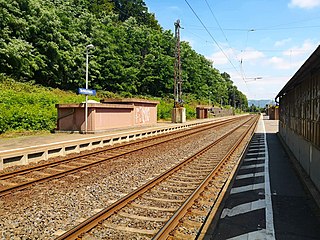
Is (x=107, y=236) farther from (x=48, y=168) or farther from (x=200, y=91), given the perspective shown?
(x=200, y=91)

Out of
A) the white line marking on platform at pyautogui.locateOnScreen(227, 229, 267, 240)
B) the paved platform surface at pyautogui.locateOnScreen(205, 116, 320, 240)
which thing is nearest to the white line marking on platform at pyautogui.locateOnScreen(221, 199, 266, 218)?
the paved platform surface at pyautogui.locateOnScreen(205, 116, 320, 240)

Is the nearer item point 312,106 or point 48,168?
point 312,106

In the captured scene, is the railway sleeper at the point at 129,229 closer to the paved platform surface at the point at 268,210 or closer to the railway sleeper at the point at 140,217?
the railway sleeper at the point at 140,217

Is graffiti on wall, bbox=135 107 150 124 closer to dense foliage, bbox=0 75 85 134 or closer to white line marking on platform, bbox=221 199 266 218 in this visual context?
dense foliage, bbox=0 75 85 134

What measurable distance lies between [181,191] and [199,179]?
145 cm

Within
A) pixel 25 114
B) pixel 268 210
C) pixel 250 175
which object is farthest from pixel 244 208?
pixel 25 114

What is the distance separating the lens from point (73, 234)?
4.84 meters

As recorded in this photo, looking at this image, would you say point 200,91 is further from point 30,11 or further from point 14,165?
point 14,165

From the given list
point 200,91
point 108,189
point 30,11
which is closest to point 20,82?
point 30,11

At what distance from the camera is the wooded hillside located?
38094 millimetres

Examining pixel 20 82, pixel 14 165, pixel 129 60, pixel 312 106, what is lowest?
pixel 14 165

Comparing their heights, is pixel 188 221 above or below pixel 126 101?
below

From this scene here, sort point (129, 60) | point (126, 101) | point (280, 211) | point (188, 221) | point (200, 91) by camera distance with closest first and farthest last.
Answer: point (188, 221) < point (280, 211) < point (126, 101) < point (129, 60) < point (200, 91)

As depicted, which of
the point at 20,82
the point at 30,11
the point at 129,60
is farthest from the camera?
the point at 129,60
